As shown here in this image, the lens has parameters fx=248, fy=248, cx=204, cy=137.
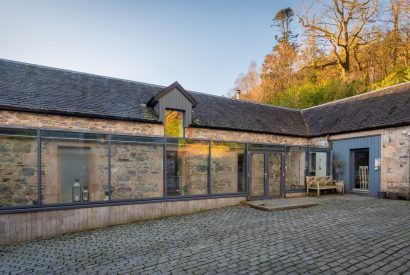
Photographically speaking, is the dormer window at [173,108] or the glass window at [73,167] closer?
the glass window at [73,167]

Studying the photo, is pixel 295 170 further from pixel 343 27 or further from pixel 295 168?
pixel 343 27

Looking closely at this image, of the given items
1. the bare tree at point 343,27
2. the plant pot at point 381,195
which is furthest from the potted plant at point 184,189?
the bare tree at point 343,27

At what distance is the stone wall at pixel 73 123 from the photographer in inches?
345

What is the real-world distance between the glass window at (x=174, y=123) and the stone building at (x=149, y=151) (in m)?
0.05

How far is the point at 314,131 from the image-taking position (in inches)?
640

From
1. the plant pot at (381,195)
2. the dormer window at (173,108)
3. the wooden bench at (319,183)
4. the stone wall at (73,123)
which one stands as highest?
the dormer window at (173,108)

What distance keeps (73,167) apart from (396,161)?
1394cm

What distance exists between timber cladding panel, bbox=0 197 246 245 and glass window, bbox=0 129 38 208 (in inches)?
21.3

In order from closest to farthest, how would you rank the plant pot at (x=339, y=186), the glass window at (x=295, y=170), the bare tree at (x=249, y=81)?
the glass window at (x=295, y=170), the plant pot at (x=339, y=186), the bare tree at (x=249, y=81)

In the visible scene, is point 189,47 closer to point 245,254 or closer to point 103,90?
point 103,90

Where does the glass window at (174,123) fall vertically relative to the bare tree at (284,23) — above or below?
below

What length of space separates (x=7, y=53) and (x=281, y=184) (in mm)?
15958

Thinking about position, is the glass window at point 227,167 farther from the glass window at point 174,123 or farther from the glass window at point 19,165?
the glass window at point 19,165

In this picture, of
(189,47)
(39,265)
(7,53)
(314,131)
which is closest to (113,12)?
(189,47)
